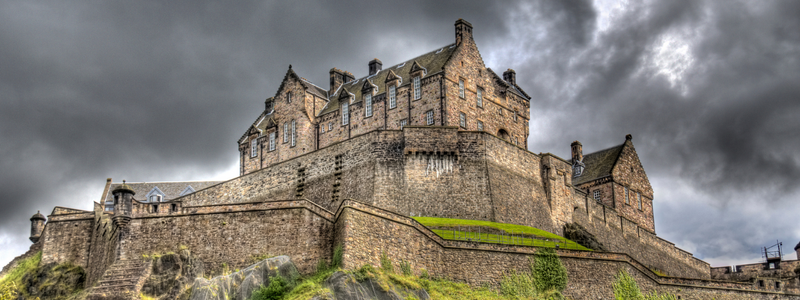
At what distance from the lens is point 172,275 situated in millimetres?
48188

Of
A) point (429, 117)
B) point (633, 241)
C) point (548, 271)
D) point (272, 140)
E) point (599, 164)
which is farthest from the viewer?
point (599, 164)

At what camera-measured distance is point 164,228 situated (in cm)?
5075

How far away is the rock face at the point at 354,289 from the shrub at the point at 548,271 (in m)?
10.3

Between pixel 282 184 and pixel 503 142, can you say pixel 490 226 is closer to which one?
pixel 503 142

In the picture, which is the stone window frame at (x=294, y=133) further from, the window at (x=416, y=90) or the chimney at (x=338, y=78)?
the window at (x=416, y=90)

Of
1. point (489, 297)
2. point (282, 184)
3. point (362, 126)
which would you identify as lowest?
point (489, 297)

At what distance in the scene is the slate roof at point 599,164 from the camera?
263 feet

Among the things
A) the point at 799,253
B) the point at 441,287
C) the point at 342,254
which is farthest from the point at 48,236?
the point at 799,253

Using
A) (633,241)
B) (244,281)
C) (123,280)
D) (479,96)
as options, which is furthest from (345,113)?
(123,280)

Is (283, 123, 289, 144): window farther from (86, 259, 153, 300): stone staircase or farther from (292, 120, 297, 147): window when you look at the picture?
(86, 259, 153, 300): stone staircase

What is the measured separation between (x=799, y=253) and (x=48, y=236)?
196ft

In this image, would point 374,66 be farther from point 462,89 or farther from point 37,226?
point 37,226

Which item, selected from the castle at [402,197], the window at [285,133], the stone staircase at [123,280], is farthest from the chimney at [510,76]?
the stone staircase at [123,280]

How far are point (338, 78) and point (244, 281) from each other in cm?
3606
